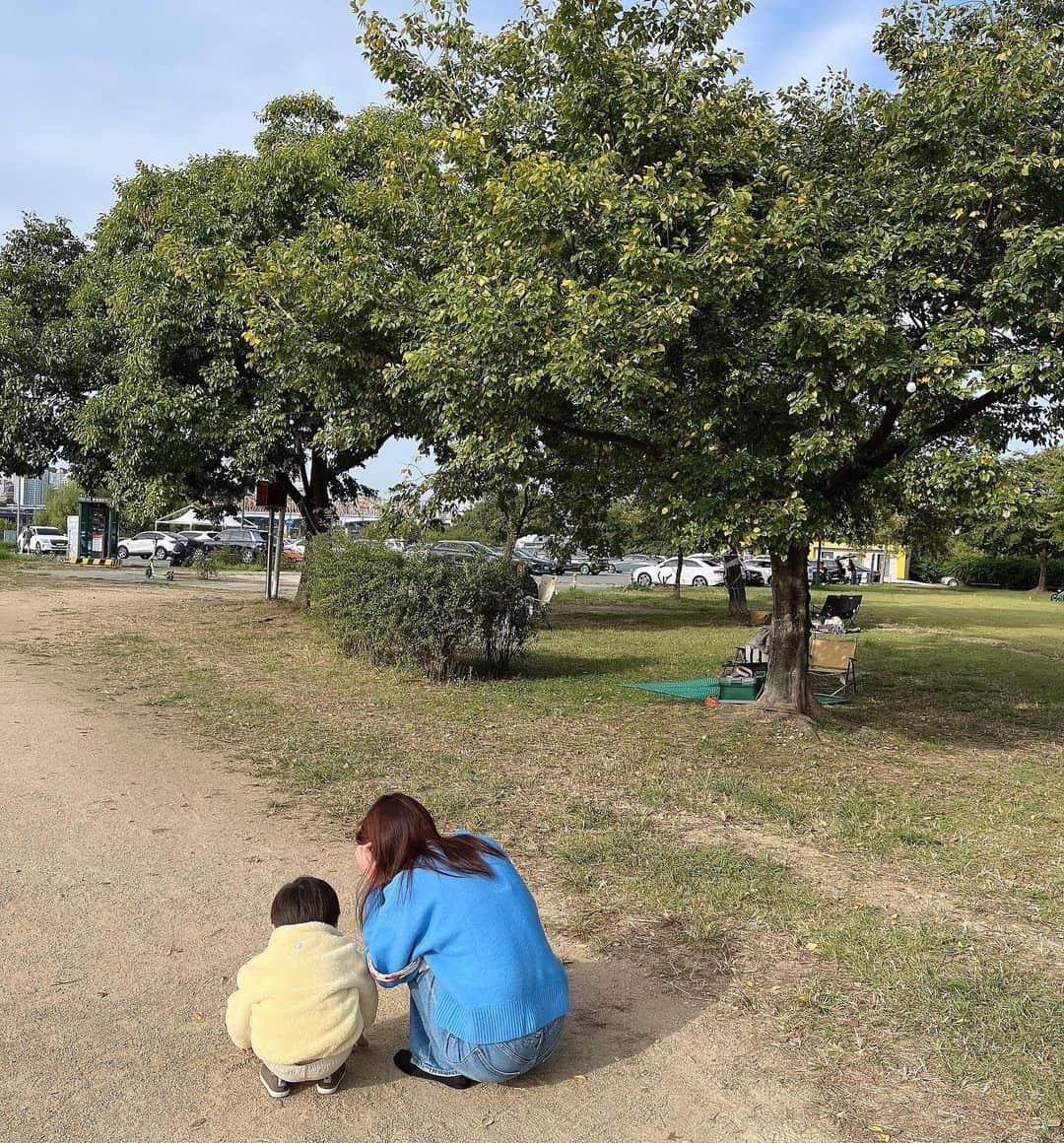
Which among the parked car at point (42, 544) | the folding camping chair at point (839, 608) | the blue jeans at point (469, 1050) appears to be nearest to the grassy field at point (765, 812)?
the blue jeans at point (469, 1050)

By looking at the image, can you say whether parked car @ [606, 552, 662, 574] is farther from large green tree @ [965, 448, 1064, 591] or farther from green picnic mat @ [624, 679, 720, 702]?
green picnic mat @ [624, 679, 720, 702]

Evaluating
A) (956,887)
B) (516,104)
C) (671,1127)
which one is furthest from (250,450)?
(671,1127)

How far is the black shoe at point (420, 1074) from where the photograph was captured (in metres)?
3.18

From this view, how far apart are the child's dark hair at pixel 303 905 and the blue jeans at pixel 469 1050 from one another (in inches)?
13.8

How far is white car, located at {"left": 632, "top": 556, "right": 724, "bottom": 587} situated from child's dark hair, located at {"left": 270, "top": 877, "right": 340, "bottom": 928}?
1428 inches

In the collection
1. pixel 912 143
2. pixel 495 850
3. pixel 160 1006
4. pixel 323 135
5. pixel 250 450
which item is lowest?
pixel 160 1006

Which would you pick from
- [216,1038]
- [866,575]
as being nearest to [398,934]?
[216,1038]

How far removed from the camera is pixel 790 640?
994 cm

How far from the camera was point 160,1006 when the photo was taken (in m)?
3.64

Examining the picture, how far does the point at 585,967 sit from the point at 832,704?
7891 mm

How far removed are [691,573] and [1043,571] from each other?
74.1ft

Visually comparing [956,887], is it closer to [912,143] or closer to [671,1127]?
[671,1127]

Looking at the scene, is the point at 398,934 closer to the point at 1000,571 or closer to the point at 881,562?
the point at 1000,571

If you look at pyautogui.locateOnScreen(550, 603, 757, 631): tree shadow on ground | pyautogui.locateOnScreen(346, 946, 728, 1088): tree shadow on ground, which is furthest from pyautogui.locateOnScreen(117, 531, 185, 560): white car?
pyautogui.locateOnScreen(346, 946, 728, 1088): tree shadow on ground
